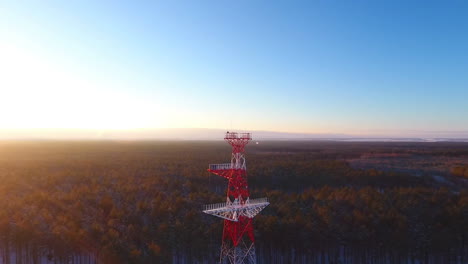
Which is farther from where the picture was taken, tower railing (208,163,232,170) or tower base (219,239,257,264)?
tower base (219,239,257,264)

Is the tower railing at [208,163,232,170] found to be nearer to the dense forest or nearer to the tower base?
the tower base

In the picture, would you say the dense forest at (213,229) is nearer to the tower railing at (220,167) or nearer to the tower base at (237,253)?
the tower base at (237,253)

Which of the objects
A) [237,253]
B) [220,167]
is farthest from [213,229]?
[220,167]

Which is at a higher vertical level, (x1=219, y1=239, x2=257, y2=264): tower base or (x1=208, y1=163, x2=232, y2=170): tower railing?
(x1=208, y1=163, x2=232, y2=170): tower railing

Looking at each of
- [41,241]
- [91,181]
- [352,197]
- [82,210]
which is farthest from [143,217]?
[352,197]

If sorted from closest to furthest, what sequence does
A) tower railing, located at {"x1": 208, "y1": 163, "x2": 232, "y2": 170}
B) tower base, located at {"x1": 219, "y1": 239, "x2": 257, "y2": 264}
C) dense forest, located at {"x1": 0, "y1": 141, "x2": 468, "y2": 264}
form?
tower railing, located at {"x1": 208, "y1": 163, "x2": 232, "y2": 170} < tower base, located at {"x1": 219, "y1": 239, "x2": 257, "y2": 264} < dense forest, located at {"x1": 0, "y1": 141, "x2": 468, "y2": 264}

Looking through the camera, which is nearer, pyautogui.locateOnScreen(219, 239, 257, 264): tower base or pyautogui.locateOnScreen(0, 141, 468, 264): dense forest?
pyautogui.locateOnScreen(219, 239, 257, 264): tower base

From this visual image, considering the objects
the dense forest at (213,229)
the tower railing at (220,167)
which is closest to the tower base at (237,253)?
the dense forest at (213,229)

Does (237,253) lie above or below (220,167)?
below

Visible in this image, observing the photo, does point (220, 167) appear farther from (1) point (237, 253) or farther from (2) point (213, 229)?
(2) point (213, 229)

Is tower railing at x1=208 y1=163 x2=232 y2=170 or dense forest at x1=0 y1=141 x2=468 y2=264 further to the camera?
dense forest at x1=0 y1=141 x2=468 y2=264

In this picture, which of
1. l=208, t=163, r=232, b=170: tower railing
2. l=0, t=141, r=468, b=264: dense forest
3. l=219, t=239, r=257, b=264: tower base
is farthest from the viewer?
l=0, t=141, r=468, b=264: dense forest

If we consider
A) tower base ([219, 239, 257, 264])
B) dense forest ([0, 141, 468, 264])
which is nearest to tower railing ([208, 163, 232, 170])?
tower base ([219, 239, 257, 264])
